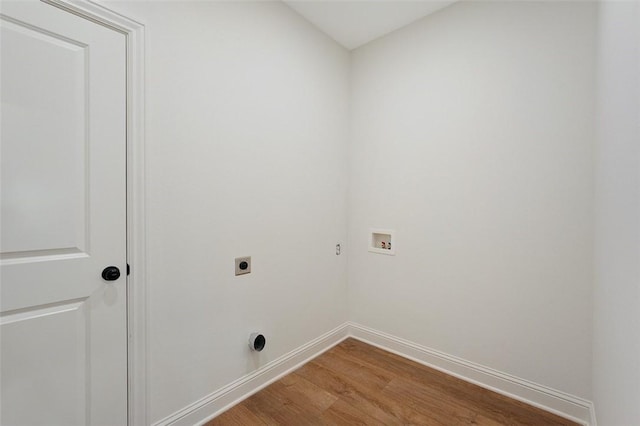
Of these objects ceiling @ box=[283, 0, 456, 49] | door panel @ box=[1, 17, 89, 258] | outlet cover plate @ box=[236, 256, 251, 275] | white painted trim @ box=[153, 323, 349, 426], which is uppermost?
ceiling @ box=[283, 0, 456, 49]

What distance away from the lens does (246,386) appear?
1807 mm

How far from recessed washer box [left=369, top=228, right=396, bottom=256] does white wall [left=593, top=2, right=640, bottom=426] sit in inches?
48.6

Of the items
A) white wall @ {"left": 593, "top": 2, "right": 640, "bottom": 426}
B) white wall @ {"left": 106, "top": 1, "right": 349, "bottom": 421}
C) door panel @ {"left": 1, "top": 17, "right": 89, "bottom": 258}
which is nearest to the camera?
white wall @ {"left": 593, "top": 2, "right": 640, "bottom": 426}

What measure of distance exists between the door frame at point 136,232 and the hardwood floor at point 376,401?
0.52m

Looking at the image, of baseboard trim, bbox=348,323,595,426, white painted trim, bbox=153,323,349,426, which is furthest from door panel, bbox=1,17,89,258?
baseboard trim, bbox=348,323,595,426

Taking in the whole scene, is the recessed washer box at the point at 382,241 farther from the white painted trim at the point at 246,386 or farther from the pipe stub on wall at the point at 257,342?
the pipe stub on wall at the point at 257,342

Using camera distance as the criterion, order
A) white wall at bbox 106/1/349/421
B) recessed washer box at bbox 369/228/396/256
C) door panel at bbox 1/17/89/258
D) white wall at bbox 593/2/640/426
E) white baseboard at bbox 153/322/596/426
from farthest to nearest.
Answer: recessed washer box at bbox 369/228/396/256 < white baseboard at bbox 153/322/596/426 < white wall at bbox 106/1/349/421 < door panel at bbox 1/17/89/258 < white wall at bbox 593/2/640/426

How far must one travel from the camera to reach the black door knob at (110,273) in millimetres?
1271

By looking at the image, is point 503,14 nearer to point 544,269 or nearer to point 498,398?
point 544,269

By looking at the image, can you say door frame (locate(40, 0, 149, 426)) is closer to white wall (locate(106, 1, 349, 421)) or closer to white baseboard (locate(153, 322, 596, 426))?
white wall (locate(106, 1, 349, 421))

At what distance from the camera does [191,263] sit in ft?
5.08

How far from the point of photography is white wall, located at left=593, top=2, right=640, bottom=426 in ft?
2.53

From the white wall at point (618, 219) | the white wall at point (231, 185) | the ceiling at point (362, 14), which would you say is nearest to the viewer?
the white wall at point (618, 219)

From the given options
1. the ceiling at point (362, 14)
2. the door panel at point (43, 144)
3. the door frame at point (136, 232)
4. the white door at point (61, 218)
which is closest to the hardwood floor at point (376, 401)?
the door frame at point (136, 232)
